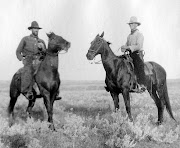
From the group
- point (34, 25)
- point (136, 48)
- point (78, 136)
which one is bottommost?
point (78, 136)

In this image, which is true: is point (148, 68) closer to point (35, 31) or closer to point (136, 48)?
point (136, 48)

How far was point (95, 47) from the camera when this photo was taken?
31.7 feet

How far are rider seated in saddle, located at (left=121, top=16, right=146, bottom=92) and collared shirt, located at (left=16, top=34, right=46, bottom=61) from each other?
9.37ft

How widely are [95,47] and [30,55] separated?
1999 mm

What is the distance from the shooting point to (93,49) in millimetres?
9664

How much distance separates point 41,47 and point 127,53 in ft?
9.83

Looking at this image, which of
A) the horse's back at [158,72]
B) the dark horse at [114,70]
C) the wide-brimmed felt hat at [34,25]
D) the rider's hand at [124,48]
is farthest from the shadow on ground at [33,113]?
the horse's back at [158,72]

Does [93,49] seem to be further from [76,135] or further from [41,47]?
[76,135]

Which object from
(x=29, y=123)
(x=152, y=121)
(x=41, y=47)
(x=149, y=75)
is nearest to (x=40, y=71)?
(x=41, y=47)

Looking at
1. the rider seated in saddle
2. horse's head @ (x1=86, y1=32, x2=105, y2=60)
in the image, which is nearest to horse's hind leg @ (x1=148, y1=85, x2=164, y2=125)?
the rider seated in saddle

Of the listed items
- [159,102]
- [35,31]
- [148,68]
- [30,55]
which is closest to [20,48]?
[30,55]

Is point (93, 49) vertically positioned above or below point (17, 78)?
above

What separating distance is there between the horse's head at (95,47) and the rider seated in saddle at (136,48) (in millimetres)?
979

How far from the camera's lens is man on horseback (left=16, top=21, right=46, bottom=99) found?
935 centimetres
